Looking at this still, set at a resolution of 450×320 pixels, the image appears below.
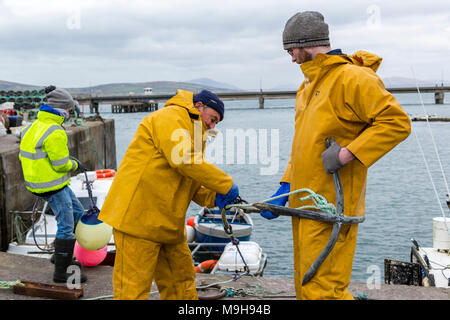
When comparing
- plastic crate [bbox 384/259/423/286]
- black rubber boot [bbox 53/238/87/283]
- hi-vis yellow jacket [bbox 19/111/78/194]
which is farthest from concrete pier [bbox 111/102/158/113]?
black rubber boot [bbox 53/238/87/283]

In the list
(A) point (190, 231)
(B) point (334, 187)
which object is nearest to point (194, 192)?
(B) point (334, 187)

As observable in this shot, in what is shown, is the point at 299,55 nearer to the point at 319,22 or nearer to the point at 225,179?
the point at 319,22

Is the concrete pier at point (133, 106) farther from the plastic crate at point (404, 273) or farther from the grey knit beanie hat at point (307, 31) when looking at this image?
the grey knit beanie hat at point (307, 31)

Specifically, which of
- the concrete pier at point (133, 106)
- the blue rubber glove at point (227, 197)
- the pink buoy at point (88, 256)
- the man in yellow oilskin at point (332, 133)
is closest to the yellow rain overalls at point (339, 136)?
the man in yellow oilskin at point (332, 133)

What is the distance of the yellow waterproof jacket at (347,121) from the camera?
2695 mm

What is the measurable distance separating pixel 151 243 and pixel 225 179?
724mm

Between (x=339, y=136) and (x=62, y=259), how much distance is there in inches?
131

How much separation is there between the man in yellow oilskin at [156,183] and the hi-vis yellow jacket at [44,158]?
5.67 feet

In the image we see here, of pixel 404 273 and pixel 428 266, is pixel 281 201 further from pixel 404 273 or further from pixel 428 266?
pixel 428 266

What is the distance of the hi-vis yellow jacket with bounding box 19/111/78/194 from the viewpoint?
16.2 feet

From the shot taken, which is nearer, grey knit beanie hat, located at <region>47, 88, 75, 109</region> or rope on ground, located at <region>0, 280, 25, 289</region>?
rope on ground, located at <region>0, 280, 25, 289</region>

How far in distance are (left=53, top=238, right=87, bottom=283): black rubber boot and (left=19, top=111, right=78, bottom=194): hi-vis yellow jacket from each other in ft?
1.92

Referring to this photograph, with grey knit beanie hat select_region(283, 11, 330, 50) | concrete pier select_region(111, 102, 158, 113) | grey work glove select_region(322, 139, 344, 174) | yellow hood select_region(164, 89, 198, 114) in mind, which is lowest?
grey work glove select_region(322, 139, 344, 174)

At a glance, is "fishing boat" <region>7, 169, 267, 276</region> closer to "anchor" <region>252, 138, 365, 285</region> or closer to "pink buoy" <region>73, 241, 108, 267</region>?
"pink buoy" <region>73, 241, 108, 267</region>
